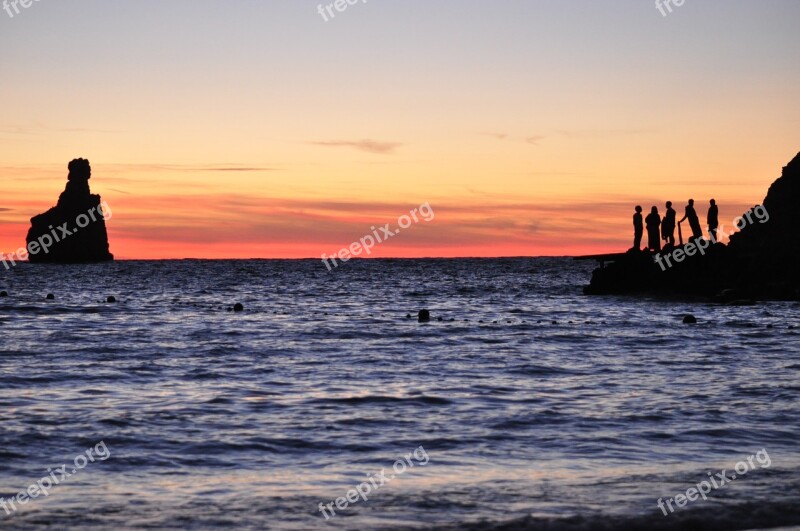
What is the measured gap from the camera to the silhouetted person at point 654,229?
44344mm

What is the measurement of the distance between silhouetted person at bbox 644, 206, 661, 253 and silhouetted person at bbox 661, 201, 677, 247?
1.11ft

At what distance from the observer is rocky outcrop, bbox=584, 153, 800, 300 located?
45031mm

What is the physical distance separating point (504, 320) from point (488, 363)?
1605cm

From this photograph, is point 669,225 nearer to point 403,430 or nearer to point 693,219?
point 693,219

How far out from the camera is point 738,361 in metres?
21.8

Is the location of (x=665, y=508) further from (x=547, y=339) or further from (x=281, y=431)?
(x=547, y=339)

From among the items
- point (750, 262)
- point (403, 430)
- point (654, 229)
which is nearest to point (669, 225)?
point (654, 229)

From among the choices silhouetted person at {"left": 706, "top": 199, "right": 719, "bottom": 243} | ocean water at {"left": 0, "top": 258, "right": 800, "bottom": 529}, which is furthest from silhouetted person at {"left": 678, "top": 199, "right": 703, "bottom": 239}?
ocean water at {"left": 0, "top": 258, "right": 800, "bottom": 529}

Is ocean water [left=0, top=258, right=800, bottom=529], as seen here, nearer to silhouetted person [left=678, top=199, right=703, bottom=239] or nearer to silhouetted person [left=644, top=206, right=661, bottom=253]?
silhouetted person [left=678, top=199, right=703, bottom=239]

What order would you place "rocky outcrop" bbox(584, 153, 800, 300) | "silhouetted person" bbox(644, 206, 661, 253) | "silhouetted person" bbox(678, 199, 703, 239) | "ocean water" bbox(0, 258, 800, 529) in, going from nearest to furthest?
"ocean water" bbox(0, 258, 800, 529), "silhouetted person" bbox(678, 199, 703, 239), "silhouetted person" bbox(644, 206, 661, 253), "rocky outcrop" bbox(584, 153, 800, 300)

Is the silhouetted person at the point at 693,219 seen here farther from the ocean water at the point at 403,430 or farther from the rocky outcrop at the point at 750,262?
the ocean water at the point at 403,430

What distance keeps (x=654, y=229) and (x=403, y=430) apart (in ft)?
111

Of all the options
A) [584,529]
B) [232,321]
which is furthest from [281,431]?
[232,321]

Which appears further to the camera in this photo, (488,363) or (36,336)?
(36,336)
